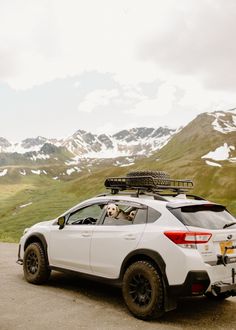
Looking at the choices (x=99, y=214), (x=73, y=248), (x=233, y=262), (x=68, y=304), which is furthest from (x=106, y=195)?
(x=233, y=262)

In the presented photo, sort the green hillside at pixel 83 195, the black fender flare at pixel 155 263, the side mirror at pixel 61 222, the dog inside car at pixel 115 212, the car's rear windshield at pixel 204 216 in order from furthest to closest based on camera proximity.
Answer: the green hillside at pixel 83 195 < the side mirror at pixel 61 222 < the dog inside car at pixel 115 212 < the car's rear windshield at pixel 204 216 < the black fender flare at pixel 155 263

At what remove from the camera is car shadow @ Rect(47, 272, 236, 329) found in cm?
749

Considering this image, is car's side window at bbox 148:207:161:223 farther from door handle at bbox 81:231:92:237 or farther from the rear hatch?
door handle at bbox 81:231:92:237

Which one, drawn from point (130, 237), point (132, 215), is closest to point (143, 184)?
point (132, 215)

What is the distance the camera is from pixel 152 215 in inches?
320

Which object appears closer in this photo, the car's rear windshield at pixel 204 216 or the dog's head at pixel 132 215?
the car's rear windshield at pixel 204 216

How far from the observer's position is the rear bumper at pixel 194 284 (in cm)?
712

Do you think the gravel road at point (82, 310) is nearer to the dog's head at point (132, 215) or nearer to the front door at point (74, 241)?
the front door at point (74, 241)

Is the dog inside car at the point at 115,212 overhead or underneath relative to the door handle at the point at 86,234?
overhead

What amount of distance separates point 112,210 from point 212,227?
2165 millimetres

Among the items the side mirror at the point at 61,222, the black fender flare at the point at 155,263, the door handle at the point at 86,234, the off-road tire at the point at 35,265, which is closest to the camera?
the black fender flare at the point at 155,263

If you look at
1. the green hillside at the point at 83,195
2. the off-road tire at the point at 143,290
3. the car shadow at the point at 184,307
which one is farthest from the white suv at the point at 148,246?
the green hillside at the point at 83,195

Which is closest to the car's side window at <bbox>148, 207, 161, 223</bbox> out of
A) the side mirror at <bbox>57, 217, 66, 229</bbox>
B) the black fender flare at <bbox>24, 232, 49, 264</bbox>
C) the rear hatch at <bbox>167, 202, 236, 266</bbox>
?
the rear hatch at <bbox>167, 202, 236, 266</bbox>

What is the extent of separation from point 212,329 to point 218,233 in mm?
1667
